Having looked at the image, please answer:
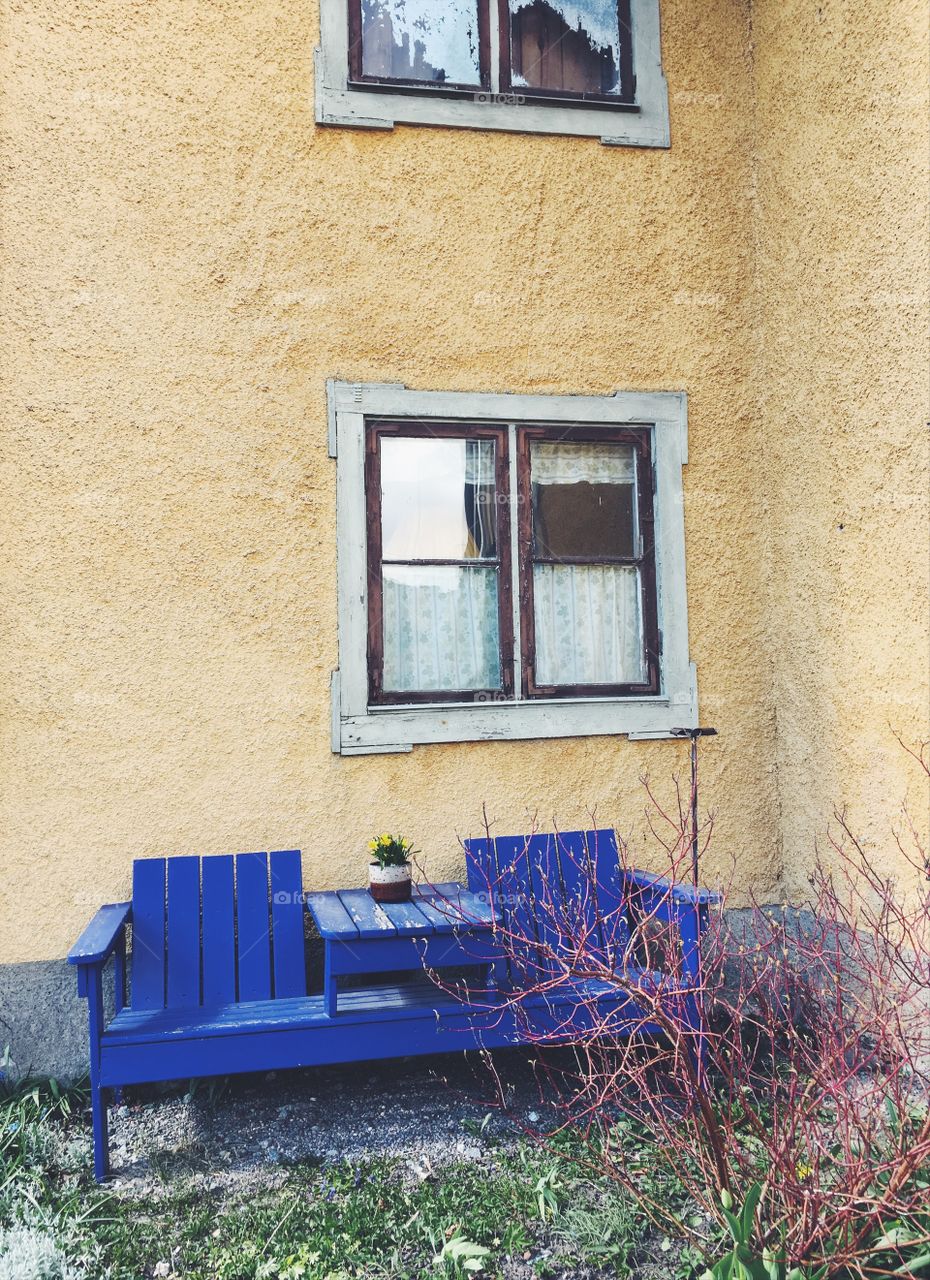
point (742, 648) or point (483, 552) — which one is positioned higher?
point (483, 552)

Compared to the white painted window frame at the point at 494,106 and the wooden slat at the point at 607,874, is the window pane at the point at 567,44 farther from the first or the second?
the wooden slat at the point at 607,874

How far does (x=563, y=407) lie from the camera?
4.60 m

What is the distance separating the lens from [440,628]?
4.55m

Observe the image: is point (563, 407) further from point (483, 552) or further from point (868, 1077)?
point (868, 1077)

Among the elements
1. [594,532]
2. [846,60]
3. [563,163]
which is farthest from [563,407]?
[846,60]

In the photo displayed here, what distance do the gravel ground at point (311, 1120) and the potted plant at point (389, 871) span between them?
2.34ft

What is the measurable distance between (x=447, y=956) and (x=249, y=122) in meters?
3.46

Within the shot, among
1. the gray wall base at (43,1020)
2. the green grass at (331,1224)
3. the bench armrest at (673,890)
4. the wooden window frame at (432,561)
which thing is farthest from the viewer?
the wooden window frame at (432,561)

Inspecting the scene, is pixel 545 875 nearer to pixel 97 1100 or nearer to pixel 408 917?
pixel 408 917

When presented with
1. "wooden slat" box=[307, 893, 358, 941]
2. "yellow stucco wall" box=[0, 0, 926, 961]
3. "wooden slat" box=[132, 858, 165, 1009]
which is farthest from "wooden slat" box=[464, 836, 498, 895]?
"wooden slat" box=[132, 858, 165, 1009]

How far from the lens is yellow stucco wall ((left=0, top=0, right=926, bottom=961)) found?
4.11 meters

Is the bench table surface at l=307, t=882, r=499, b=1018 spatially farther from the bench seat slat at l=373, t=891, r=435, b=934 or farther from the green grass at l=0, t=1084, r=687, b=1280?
the green grass at l=0, t=1084, r=687, b=1280

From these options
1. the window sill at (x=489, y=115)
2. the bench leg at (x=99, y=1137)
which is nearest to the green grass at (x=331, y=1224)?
the bench leg at (x=99, y=1137)

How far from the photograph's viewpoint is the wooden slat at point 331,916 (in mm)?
3402
